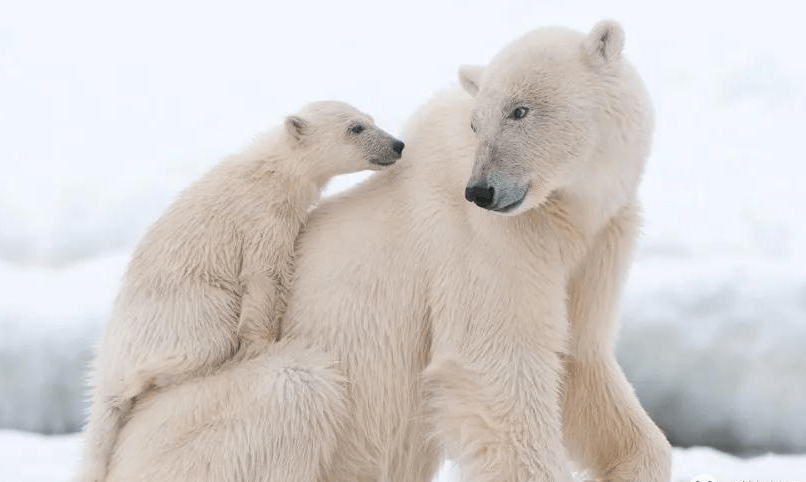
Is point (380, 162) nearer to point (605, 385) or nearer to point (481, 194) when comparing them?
point (481, 194)

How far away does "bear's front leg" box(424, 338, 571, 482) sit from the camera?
247cm

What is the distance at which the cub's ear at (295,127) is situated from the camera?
9.31 feet

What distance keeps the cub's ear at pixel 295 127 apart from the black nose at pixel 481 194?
0.70m

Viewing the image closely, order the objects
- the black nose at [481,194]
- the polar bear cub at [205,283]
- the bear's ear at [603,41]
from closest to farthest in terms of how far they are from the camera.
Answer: the black nose at [481,194] → the bear's ear at [603,41] → the polar bear cub at [205,283]

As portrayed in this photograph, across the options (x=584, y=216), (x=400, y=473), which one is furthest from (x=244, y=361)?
(x=584, y=216)

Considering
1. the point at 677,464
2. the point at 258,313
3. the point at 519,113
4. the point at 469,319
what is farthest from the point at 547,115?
the point at 677,464

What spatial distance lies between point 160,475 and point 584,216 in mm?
1169

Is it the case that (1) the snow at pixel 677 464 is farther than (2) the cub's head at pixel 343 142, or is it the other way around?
(1) the snow at pixel 677 464

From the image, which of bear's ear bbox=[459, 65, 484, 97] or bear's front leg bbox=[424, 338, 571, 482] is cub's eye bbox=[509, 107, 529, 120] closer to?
bear's ear bbox=[459, 65, 484, 97]

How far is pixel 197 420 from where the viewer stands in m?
2.53

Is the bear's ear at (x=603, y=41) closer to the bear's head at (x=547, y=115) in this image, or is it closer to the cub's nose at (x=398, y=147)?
the bear's head at (x=547, y=115)

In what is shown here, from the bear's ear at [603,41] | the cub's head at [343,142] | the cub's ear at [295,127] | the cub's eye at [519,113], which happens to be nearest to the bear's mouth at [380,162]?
the cub's head at [343,142]

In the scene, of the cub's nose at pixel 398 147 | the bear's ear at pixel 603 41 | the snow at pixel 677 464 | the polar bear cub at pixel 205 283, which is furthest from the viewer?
the snow at pixel 677 464

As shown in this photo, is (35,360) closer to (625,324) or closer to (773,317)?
(625,324)
